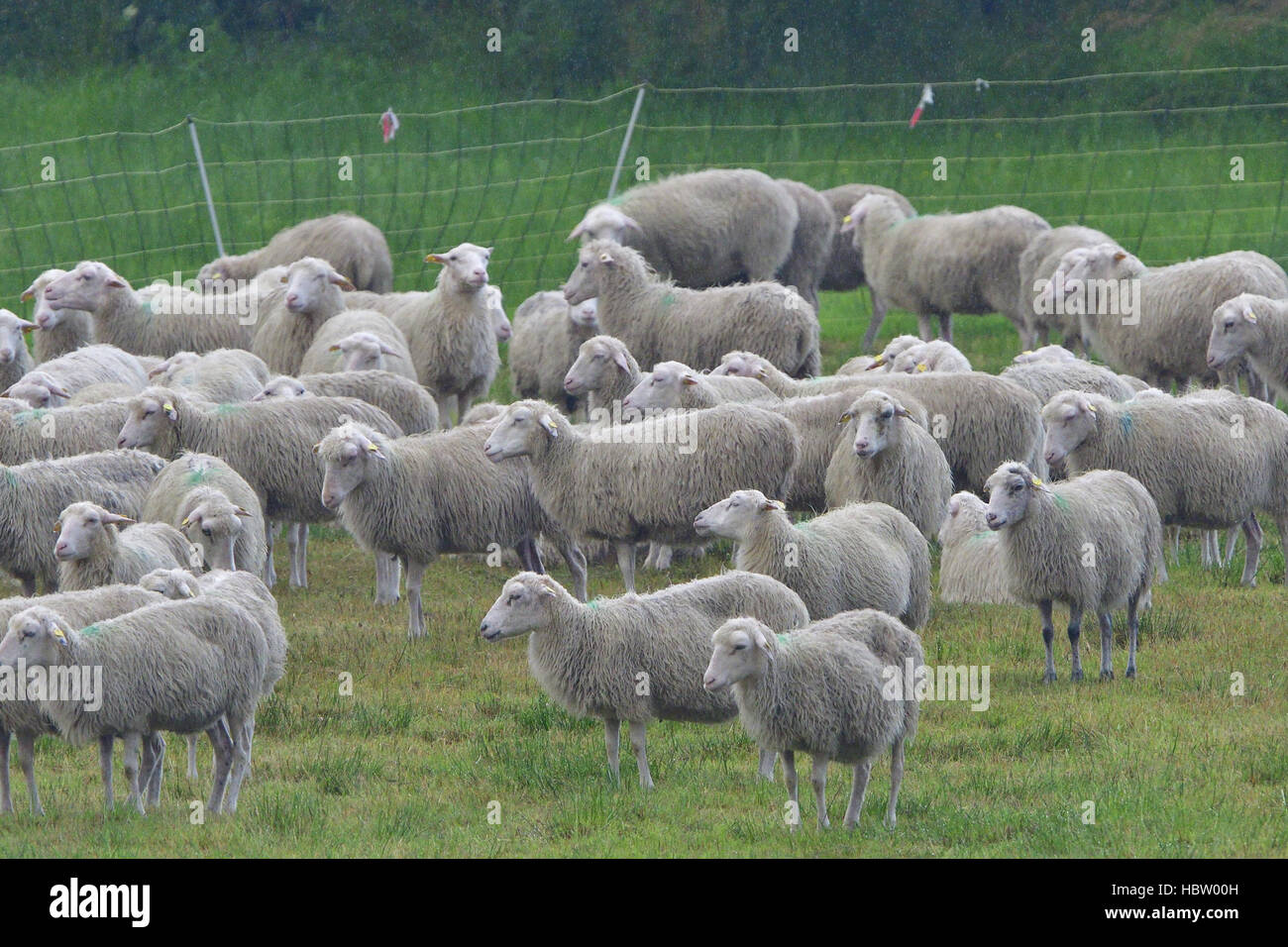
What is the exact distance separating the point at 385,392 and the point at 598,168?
9126 millimetres

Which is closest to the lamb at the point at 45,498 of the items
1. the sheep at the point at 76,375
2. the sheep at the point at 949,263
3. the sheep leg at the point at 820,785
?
the sheep at the point at 76,375

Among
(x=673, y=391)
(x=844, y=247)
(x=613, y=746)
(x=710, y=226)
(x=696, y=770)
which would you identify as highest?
(x=710, y=226)

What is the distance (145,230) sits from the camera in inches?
770

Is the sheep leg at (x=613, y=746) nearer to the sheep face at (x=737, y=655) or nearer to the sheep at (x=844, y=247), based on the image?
the sheep face at (x=737, y=655)

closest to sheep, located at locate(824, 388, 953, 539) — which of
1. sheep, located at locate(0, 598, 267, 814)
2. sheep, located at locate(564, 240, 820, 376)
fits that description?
sheep, located at locate(564, 240, 820, 376)

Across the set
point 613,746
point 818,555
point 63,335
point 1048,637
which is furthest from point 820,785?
point 63,335

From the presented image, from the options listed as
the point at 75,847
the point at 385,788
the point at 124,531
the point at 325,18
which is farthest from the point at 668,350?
the point at 325,18

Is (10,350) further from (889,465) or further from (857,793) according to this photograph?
(857,793)

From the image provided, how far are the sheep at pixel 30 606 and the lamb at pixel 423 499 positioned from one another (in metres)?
2.32

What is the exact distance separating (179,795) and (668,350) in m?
6.72

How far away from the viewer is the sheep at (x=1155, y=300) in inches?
513

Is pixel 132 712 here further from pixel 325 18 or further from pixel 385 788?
pixel 325 18

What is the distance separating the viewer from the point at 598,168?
800 inches

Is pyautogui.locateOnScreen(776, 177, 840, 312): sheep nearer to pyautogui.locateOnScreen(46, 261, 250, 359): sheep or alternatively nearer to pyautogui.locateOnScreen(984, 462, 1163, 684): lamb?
pyautogui.locateOnScreen(46, 261, 250, 359): sheep
